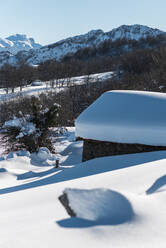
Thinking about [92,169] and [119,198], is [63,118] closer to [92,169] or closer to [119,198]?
[92,169]

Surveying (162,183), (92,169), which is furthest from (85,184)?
(92,169)

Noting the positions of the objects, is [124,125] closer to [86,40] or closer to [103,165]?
[103,165]

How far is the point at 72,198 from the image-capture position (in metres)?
2.14

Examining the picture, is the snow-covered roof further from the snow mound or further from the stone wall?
the snow mound

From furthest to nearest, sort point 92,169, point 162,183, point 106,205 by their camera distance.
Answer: point 92,169
point 162,183
point 106,205

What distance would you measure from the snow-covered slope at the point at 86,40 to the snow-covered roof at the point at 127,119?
138 meters

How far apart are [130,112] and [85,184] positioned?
4.98 meters

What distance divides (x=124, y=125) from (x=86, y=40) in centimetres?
16071

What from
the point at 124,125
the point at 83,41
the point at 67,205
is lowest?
the point at 124,125

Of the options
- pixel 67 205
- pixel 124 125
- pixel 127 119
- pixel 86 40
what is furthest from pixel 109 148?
pixel 86 40

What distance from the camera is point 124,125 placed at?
8.25m

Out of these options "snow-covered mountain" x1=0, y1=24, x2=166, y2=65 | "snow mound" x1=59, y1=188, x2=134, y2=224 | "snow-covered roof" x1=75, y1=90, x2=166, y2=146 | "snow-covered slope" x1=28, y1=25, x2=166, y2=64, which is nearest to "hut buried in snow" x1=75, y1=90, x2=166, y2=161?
"snow-covered roof" x1=75, y1=90, x2=166, y2=146

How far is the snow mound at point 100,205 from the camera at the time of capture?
6.77ft

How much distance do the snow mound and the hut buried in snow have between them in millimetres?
6050
